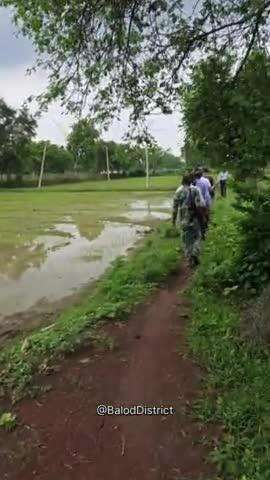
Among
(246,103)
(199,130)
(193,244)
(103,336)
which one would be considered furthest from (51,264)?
(246,103)

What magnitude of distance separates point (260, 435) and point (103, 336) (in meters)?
2.69

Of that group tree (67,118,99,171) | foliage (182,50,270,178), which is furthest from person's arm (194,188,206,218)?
foliage (182,50,270,178)

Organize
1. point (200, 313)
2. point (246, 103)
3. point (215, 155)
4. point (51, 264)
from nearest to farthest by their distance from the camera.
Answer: point (246, 103), point (215, 155), point (200, 313), point (51, 264)

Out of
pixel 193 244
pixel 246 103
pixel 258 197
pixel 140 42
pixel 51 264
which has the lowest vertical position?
pixel 51 264

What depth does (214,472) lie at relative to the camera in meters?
3.63

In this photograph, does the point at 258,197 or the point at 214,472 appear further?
the point at 258,197

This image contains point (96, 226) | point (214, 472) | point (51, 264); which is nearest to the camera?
point (214, 472)

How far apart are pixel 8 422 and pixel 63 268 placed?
767 cm

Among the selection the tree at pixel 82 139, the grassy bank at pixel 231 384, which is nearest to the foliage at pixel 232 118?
the tree at pixel 82 139

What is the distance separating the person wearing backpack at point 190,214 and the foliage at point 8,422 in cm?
527

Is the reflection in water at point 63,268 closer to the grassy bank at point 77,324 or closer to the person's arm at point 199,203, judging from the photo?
the grassy bank at point 77,324

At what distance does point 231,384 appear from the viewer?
4.72 metres

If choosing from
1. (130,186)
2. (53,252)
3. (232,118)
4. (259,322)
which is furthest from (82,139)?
(130,186)

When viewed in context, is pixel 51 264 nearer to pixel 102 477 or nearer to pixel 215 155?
pixel 215 155
